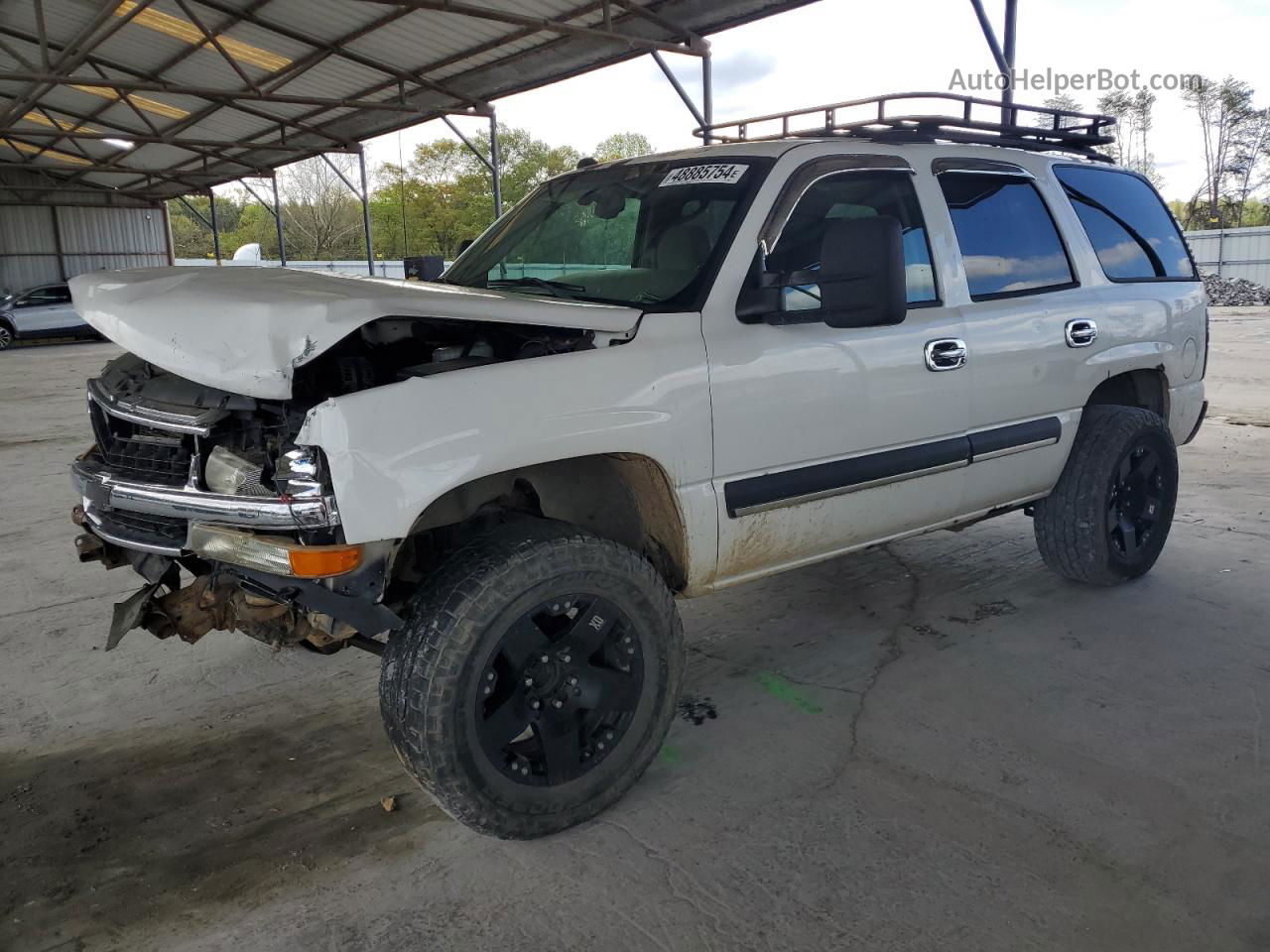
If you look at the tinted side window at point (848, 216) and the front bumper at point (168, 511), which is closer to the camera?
the front bumper at point (168, 511)

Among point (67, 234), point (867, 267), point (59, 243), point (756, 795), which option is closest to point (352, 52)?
point (867, 267)

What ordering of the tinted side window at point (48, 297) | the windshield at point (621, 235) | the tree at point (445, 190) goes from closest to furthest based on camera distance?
the windshield at point (621, 235) < the tinted side window at point (48, 297) < the tree at point (445, 190)

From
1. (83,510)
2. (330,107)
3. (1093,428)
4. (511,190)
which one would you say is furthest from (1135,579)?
(511,190)

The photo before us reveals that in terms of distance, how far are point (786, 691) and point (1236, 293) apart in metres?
30.1

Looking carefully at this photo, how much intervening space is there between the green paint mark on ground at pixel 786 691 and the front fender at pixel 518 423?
86cm

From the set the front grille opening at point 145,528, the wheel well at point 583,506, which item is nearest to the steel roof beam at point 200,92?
the front grille opening at point 145,528

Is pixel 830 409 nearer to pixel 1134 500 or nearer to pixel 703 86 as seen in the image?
pixel 1134 500

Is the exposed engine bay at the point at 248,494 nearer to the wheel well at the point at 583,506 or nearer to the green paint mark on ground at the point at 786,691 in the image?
the wheel well at the point at 583,506

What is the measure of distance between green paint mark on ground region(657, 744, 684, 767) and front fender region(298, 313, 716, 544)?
0.72 m

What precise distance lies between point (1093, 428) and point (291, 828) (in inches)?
142

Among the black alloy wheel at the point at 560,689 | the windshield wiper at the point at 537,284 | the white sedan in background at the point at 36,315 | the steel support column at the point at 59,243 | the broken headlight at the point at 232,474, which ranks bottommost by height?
the black alloy wheel at the point at 560,689

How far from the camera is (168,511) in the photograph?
2512 mm

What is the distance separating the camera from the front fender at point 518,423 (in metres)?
2.24

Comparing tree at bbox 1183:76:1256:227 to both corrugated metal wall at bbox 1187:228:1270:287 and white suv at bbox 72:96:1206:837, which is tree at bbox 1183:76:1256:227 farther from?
white suv at bbox 72:96:1206:837
